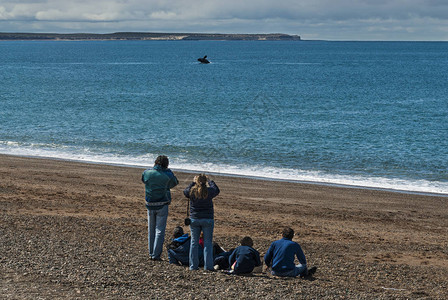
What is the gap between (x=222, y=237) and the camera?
471 inches

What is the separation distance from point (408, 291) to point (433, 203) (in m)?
9.96

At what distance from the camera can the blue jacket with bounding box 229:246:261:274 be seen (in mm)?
8969

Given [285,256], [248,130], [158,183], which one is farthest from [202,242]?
[248,130]

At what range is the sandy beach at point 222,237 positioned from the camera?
8031 millimetres

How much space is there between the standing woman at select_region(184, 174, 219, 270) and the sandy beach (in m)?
0.37

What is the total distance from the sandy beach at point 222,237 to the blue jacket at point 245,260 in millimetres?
197

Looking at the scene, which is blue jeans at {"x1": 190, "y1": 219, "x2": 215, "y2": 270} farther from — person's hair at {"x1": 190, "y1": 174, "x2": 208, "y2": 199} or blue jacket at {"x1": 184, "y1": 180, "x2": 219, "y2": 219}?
person's hair at {"x1": 190, "y1": 174, "x2": 208, "y2": 199}

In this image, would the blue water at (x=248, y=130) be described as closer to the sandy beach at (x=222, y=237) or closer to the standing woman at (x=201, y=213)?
the sandy beach at (x=222, y=237)

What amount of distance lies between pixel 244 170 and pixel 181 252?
14.3 metres

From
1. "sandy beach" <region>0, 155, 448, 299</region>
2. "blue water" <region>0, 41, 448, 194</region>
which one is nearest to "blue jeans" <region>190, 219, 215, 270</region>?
"sandy beach" <region>0, 155, 448, 299</region>

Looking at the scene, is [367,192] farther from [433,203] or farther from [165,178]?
[165,178]

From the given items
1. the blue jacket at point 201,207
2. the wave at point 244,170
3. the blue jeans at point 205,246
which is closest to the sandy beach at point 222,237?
the blue jeans at point 205,246

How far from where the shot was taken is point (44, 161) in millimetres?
24141

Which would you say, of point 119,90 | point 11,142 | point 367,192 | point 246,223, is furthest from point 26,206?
point 119,90
